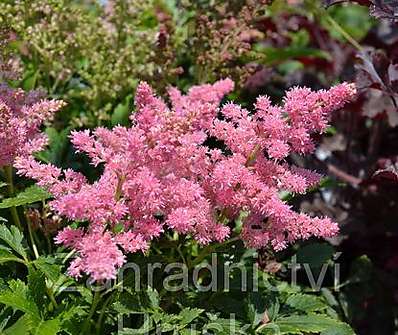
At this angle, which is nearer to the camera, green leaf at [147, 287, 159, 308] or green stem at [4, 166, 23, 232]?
green leaf at [147, 287, 159, 308]

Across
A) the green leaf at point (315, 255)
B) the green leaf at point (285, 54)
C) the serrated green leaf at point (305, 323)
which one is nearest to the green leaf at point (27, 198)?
the serrated green leaf at point (305, 323)

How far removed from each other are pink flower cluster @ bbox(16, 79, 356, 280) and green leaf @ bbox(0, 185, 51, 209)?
83 millimetres

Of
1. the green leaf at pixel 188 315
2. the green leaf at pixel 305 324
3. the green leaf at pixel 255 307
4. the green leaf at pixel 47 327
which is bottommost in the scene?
the green leaf at pixel 305 324

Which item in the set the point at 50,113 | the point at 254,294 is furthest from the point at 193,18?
the point at 254,294

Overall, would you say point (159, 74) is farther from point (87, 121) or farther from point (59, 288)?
point (59, 288)

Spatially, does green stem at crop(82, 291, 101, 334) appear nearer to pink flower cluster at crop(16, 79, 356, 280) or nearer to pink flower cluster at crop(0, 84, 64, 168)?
pink flower cluster at crop(16, 79, 356, 280)

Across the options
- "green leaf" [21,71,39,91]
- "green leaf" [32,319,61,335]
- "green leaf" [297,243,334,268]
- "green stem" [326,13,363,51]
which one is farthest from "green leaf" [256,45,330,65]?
"green leaf" [32,319,61,335]

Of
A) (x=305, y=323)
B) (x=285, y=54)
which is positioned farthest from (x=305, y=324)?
(x=285, y=54)

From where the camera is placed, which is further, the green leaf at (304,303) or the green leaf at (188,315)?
the green leaf at (304,303)

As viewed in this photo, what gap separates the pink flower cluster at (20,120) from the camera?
1.35m

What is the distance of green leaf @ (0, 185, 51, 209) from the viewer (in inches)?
53.6

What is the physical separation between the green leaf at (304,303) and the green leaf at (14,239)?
1.74ft

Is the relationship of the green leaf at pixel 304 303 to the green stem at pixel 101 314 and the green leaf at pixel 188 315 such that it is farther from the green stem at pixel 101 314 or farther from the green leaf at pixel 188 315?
the green stem at pixel 101 314

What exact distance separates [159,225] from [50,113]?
1.12 ft
